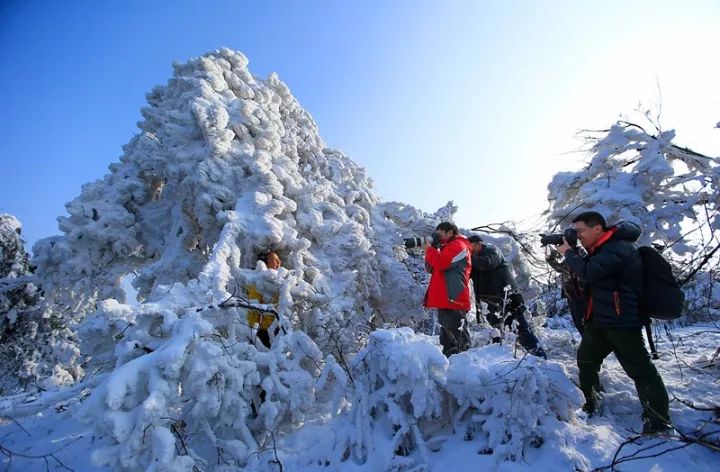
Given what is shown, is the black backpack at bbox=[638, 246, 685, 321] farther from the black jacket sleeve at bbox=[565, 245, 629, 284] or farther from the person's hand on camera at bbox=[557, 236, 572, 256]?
the person's hand on camera at bbox=[557, 236, 572, 256]

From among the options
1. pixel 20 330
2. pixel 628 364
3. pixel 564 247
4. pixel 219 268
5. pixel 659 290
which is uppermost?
pixel 219 268

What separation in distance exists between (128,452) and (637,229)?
4.04 meters

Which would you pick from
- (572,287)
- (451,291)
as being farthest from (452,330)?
(572,287)

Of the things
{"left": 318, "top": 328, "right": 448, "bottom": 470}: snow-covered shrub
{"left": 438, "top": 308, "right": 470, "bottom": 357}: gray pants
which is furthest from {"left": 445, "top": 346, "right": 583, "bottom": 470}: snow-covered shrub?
{"left": 438, "top": 308, "right": 470, "bottom": 357}: gray pants

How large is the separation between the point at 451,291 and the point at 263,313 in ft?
6.92

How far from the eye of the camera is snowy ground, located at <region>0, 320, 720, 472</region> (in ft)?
8.13

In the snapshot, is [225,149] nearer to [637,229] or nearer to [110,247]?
[110,247]

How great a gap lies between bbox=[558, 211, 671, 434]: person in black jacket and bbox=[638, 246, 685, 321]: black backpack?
0.07 metres

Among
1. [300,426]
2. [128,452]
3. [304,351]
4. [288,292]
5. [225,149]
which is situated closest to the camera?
[128,452]

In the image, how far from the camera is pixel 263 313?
416 cm

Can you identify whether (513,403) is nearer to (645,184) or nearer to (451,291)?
(451,291)

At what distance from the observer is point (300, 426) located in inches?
144

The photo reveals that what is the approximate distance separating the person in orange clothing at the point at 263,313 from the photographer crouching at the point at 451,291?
1.88m

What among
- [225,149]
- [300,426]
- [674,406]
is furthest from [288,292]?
[674,406]
